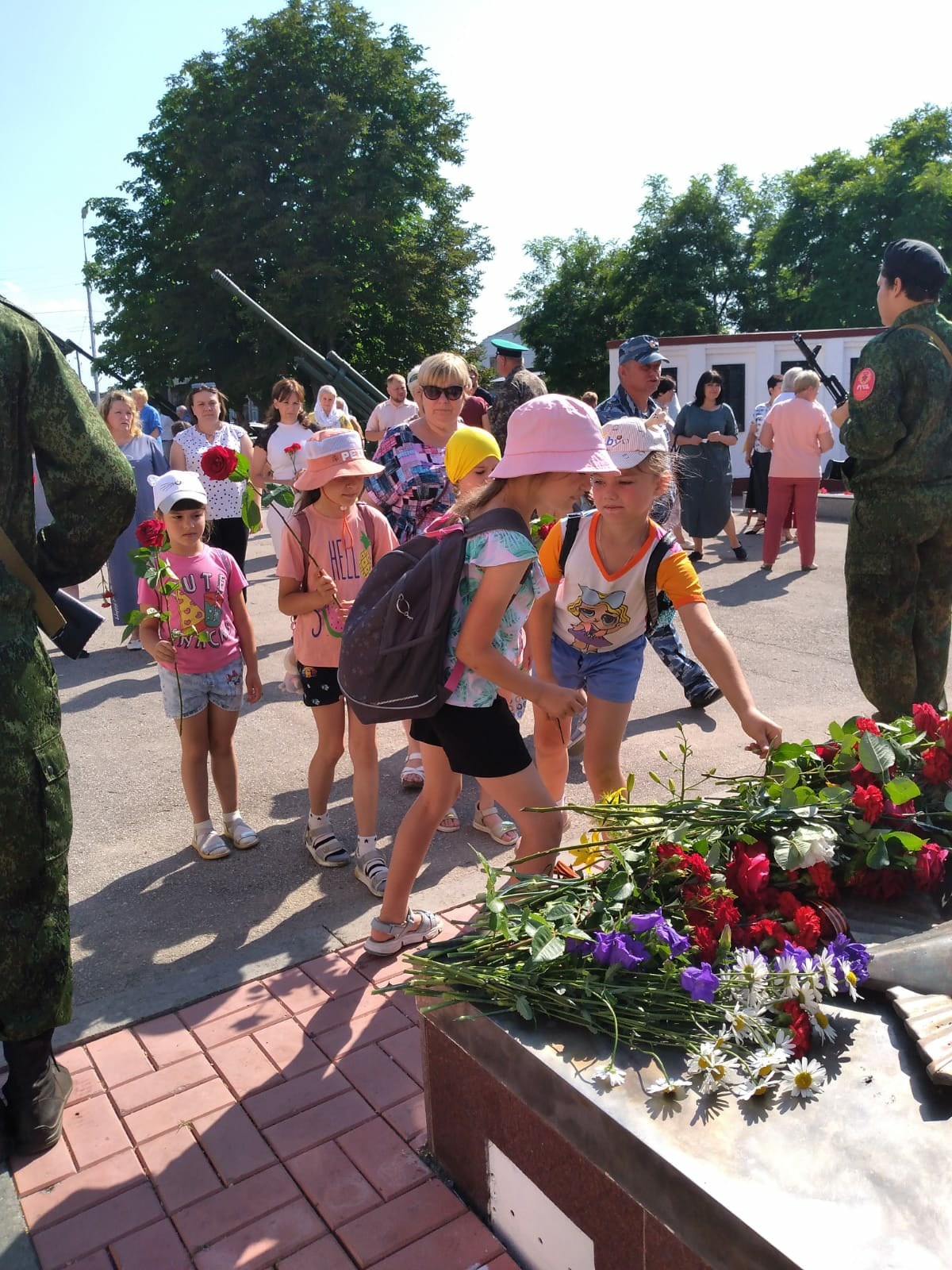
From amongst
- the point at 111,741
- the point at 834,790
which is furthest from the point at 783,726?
the point at 111,741

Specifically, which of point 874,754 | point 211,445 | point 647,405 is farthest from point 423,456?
point 211,445

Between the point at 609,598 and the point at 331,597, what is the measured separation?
1064mm

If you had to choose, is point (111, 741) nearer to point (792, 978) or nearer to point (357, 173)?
point (792, 978)

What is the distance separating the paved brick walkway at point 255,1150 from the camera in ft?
7.41

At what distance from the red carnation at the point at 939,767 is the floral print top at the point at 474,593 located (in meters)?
1.12

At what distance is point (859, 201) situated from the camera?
4191 cm

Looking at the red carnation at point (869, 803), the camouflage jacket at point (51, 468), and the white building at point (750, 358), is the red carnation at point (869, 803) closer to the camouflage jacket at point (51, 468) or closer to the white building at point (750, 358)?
the camouflage jacket at point (51, 468)

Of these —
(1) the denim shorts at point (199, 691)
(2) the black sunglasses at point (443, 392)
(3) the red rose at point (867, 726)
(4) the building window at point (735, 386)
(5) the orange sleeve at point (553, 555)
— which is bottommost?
(1) the denim shorts at point (199, 691)

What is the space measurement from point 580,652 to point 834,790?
124 centimetres

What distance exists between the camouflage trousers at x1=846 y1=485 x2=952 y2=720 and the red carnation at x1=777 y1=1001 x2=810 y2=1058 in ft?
8.81

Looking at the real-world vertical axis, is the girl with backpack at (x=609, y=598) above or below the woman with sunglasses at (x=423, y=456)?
below

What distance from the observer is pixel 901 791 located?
2.46 m

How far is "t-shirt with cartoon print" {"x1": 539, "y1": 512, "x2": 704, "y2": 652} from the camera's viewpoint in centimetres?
343

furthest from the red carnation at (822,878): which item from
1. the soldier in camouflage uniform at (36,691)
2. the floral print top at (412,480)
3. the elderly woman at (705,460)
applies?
the elderly woman at (705,460)
